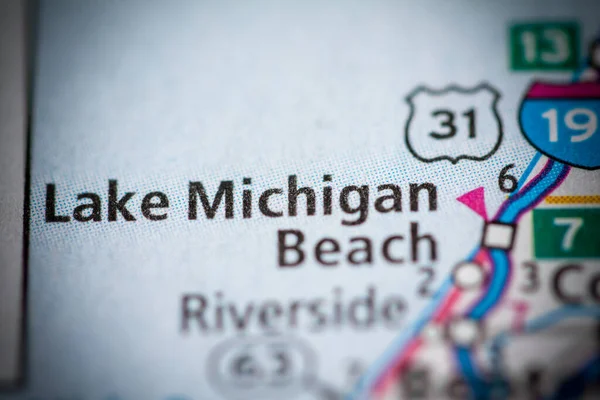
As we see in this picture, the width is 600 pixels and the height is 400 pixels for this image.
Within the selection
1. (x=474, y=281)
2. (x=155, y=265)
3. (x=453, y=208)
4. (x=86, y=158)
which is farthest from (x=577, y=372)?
(x=86, y=158)

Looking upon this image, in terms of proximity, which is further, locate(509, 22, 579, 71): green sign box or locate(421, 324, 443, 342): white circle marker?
locate(509, 22, 579, 71): green sign box

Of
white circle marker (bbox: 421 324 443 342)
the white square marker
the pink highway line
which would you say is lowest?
the pink highway line

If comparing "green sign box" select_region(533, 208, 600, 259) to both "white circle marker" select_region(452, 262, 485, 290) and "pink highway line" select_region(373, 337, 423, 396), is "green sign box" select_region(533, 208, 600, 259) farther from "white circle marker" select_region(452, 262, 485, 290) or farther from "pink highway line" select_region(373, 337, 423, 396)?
"pink highway line" select_region(373, 337, 423, 396)

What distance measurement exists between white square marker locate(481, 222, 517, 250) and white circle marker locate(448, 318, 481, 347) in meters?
0.14

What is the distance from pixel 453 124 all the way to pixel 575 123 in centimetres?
22

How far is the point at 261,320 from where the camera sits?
2.83 feet

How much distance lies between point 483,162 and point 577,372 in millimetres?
388

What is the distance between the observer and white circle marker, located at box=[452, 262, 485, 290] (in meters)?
0.85

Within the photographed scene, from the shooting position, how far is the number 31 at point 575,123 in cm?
91

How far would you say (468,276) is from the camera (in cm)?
86

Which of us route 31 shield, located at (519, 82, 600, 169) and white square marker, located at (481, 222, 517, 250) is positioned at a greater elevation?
us route 31 shield, located at (519, 82, 600, 169)

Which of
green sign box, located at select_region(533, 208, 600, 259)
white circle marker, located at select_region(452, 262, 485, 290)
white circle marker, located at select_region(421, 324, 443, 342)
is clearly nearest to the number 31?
green sign box, located at select_region(533, 208, 600, 259)

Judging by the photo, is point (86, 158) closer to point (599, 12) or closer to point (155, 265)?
point (155, 265)

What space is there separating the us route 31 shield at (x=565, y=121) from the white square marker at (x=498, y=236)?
6.5 inches
